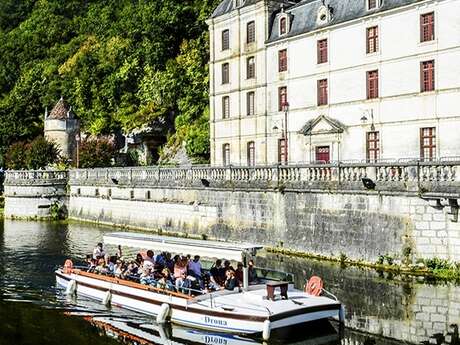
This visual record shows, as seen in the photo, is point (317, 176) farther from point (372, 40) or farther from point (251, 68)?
point (251, 68)

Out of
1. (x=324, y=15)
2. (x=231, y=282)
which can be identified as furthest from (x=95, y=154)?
(x=231, y=282)

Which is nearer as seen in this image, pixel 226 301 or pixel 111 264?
pixel 226 301

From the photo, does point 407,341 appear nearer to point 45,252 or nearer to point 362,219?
point 362,219

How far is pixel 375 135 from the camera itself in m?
32.8

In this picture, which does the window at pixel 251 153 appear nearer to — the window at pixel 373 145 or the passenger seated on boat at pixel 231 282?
the window at pixel 373 145

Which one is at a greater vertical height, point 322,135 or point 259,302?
point 322,135

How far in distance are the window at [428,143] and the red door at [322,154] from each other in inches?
241

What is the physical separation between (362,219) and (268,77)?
17.3 meters

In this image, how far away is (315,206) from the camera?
25.2 m

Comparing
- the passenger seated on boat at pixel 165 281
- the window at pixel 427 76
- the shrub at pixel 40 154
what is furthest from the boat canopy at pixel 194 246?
the shrub at pixel 40 154

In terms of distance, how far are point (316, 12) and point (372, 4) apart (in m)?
4.23

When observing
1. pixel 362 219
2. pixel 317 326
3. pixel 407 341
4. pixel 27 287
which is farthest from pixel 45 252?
pixel 407 341

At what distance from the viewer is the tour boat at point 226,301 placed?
1502 centimetres

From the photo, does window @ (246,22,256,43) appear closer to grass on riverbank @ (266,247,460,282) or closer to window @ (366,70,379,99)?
window @ (366,70,379,99)
